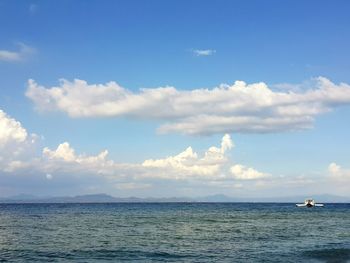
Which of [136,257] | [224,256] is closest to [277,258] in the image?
[224,256]

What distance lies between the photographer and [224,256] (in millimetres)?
44312

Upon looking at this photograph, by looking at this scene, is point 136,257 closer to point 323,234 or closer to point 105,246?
point 105,246

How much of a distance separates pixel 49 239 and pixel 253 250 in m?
24.8

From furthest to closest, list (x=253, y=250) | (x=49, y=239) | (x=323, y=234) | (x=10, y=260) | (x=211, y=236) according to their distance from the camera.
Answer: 1. (x=323, y=234)
2. (x=211, y=236)
3. (x=49, y=239)
4. (x=253, y=250)
5. (x=10, y=260)

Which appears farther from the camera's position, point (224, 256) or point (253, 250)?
point (253, 250)

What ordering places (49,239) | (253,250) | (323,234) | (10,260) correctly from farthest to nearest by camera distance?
(323,234)
(49,239)
(253,250)
(10,260)

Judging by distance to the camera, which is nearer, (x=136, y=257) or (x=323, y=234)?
(x=136, y=257)

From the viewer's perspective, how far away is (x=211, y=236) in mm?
62031

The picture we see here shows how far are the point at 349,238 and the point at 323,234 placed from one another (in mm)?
5494

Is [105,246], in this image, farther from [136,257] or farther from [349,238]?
[349,238]

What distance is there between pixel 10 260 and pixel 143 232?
90.3 feet

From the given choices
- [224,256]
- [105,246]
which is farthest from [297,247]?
[105,246]

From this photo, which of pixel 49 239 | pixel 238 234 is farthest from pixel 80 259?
pixel 238 234

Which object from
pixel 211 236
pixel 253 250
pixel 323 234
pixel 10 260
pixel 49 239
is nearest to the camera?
pixel 10 260
